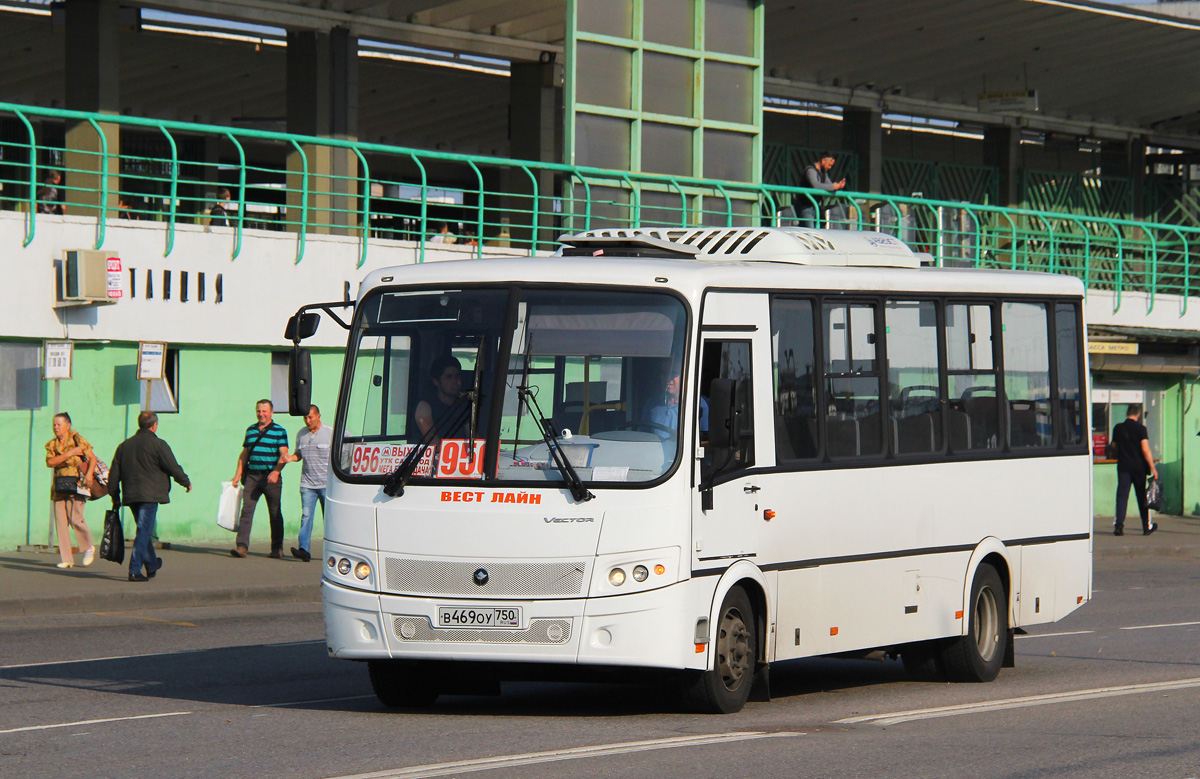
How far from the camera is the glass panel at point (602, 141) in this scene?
27.1 metres

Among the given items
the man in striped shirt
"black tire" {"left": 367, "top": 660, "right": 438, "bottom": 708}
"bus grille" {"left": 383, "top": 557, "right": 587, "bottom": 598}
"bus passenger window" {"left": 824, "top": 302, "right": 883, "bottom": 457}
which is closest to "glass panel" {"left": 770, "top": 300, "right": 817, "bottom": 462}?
"bus passenger window" {"left": 824, "top": 302, "right": 883, "bottom": 457}

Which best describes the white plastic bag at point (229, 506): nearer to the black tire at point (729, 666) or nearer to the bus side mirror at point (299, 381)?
the bus side mirror at point (299, 381)

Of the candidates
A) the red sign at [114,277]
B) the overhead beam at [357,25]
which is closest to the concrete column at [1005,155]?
the overhead beam at [357,25]

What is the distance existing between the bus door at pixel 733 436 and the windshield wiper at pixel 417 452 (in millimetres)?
1356

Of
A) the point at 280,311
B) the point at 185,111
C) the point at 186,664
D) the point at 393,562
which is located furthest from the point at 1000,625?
the point at 185,111

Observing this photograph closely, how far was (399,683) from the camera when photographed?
420 inches

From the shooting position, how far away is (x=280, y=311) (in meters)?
23.5

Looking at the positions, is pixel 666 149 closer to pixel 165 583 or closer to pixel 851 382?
pixel 165 583

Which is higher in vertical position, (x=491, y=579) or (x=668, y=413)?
(x=668, y=413)

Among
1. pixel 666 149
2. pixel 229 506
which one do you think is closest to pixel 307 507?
pixel 229 506

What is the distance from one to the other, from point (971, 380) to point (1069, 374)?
148cm

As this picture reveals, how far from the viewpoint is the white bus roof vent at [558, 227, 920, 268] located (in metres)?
11.8

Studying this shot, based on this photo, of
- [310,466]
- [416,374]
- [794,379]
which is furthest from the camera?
[310,466]

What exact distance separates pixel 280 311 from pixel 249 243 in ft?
3.17
